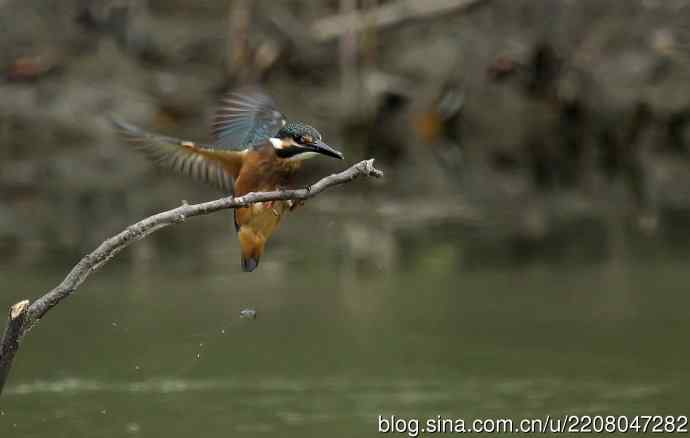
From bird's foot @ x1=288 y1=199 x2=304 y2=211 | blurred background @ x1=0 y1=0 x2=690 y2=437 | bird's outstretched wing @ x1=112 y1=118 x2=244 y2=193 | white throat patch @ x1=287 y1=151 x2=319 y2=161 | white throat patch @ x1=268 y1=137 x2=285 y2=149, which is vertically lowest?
blurred background @ x1=0 y1=0 x2=690 y2=437

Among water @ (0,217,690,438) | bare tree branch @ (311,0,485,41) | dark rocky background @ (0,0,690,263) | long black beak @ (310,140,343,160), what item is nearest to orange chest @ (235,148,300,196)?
long black beak @ (310,140,343,160)

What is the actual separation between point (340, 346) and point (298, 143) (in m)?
2.44

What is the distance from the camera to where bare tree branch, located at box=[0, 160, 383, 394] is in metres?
4.16

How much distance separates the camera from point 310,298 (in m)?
7.98

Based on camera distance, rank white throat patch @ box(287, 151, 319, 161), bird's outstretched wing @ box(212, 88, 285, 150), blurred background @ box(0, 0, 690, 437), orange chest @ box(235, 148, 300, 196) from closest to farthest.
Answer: white throat patch @ box(287, 151, 319, 161) → orange chest @ box(235, 148, 300, 196) → bird's outstretched wing @ box(212, 88, 285, 150) → blurred background @ box(0, 0, 690, 437)

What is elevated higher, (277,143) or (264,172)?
(277,143)

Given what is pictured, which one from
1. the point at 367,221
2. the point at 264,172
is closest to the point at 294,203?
the point at 264,172

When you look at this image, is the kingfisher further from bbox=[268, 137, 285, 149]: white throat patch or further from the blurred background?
the blurred background

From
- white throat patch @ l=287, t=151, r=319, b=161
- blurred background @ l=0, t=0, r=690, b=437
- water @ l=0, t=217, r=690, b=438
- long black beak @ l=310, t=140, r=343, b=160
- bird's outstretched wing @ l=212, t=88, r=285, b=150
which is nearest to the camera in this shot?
long black beak @ l=310, t=140, r=343, b=160

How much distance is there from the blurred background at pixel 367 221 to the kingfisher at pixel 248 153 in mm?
1008

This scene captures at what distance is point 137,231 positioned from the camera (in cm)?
419

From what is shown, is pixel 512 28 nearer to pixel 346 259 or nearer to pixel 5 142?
pixel 5 142

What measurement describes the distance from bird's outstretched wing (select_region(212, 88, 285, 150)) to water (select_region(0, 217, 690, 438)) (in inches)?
46.7

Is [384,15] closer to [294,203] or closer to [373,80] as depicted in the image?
[373,80]
